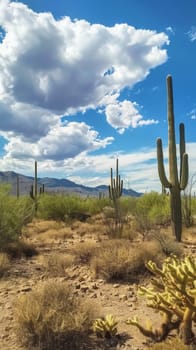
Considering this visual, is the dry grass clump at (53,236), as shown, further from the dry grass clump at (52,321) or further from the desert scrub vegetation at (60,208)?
the dry grass clump at (52,321)

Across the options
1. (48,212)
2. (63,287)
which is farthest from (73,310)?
(48,212)

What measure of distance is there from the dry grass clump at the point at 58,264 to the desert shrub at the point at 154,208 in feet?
21.6

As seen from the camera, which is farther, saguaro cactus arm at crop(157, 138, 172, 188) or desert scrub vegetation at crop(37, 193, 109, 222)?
desert scrub vegetation at crop(37, 193, 109, 222)

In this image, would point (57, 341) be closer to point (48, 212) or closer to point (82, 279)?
point (82, 279)

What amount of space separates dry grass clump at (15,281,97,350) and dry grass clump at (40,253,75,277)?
104 inches

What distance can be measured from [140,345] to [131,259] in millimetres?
3117

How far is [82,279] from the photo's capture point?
25.2 ft

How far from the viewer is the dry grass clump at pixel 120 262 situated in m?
7.69

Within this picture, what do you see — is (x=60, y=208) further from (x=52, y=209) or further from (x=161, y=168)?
(x=161, y=168)

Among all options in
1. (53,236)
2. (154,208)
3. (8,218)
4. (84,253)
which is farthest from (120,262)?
(154,208)

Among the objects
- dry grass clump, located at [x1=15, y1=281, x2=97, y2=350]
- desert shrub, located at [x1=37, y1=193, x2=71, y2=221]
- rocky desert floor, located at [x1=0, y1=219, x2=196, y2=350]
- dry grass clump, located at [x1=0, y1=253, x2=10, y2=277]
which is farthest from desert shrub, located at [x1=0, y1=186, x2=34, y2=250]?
desert shrub, located at [x1=37, y1=193, x2=71, y2=221]

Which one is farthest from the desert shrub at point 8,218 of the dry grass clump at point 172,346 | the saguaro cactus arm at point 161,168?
the dry grass clump at point 172,346

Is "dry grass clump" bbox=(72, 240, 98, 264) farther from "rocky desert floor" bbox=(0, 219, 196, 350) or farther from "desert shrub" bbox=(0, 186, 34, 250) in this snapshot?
"desert shrub" bbox=(0, 186, 34, 250)

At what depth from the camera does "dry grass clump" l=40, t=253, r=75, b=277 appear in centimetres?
807
